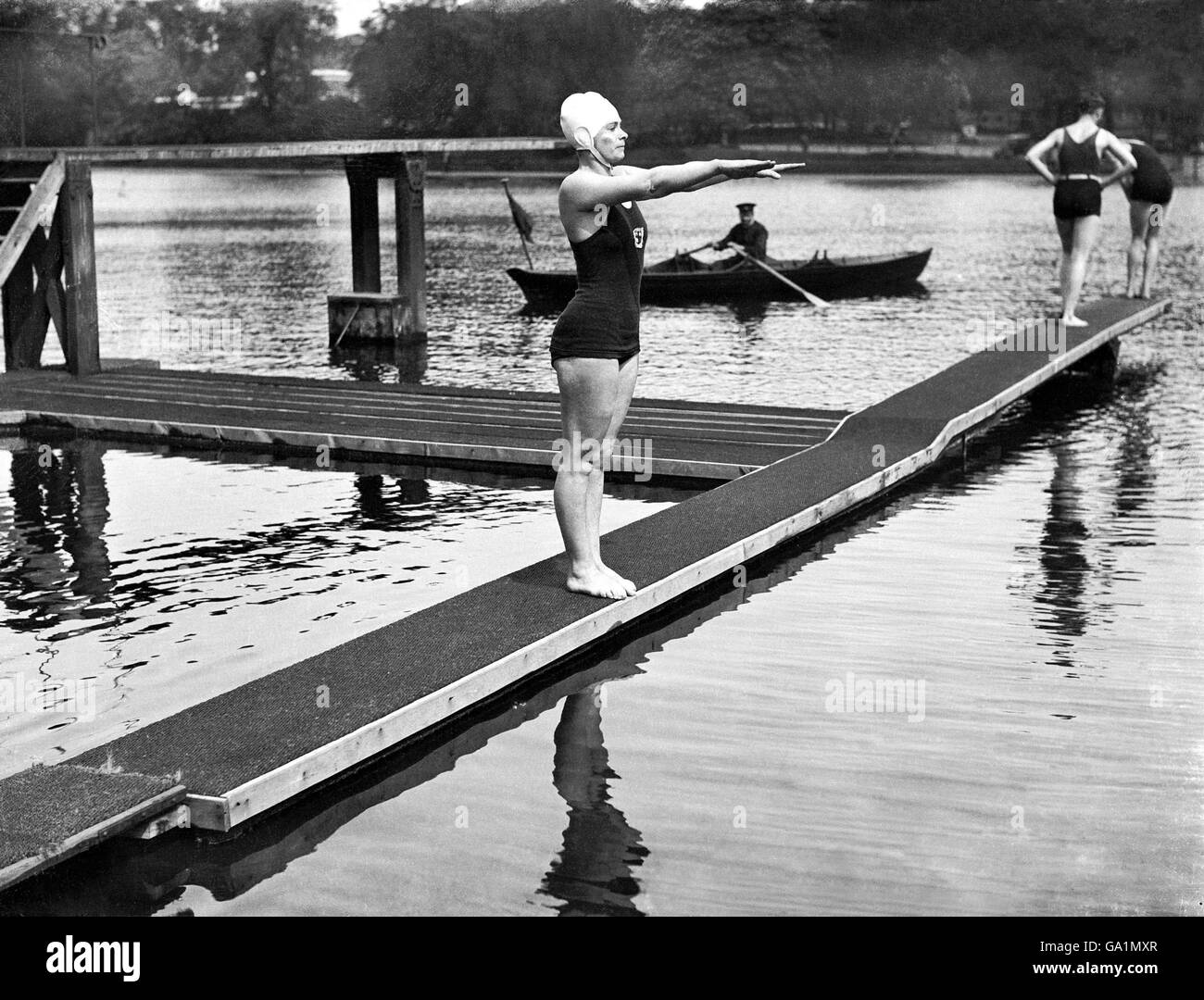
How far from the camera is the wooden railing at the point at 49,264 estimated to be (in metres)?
13.7

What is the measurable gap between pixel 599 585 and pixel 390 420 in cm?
556

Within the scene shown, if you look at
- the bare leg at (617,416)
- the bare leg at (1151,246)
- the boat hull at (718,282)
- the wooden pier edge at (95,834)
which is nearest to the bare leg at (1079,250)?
the bare leg at (1151,246)

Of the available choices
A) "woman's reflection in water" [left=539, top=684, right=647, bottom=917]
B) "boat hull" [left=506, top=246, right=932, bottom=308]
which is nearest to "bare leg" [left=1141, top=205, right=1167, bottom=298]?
"boat hull" [left=506, top=246, right=932, bottom=308]

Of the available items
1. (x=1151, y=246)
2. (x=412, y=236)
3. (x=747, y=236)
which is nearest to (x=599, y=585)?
(x=412, y=236)

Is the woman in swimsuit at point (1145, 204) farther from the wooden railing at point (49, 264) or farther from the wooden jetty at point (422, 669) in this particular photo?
the wooden railing at point (49, 264)

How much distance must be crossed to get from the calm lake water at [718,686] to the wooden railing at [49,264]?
2.19m

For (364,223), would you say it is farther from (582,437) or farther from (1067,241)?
(582,437)

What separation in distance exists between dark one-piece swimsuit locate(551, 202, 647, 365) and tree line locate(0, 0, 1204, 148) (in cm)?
1088

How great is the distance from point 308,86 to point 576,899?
2924 cm

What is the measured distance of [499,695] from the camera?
21.5 ft

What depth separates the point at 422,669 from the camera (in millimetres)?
6309

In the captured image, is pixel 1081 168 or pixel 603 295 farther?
pixel 1081 168

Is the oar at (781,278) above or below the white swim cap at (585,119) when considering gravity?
below

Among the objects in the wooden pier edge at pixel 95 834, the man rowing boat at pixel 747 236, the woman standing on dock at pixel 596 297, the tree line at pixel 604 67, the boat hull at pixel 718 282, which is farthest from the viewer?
the tree line at pixel 604 67
